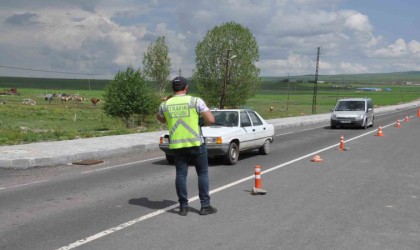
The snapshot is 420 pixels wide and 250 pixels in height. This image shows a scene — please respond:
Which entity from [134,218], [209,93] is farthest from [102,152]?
[209,93]

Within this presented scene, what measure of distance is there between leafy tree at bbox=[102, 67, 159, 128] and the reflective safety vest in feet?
72.0

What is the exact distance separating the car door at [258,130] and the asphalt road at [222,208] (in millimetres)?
1432

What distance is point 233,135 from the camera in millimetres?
12133

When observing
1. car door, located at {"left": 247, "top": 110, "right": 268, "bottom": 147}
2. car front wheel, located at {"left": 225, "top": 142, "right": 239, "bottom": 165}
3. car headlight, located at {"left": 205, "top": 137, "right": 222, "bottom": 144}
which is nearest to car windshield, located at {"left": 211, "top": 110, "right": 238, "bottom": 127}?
car door, located at {"left": 247, "top": 110, "right": 268, "bottom": 147}

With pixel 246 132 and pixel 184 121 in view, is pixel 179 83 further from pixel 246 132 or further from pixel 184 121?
pixel 246 132

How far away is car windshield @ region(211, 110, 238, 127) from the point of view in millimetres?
12852

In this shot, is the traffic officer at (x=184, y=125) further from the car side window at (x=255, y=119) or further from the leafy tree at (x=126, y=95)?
the leafy tree at (x=126, y=95)

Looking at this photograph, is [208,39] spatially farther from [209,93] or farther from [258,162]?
[258,162]

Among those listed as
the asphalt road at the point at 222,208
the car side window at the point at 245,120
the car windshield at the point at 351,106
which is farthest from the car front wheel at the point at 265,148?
the car windshield at the point at 351,106

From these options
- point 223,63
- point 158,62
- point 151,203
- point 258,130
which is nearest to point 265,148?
point 258,130

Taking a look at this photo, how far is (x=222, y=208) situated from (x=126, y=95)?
857 inches

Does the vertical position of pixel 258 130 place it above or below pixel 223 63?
below

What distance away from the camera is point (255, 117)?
45.8 ft

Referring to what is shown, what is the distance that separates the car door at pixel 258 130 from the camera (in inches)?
527
